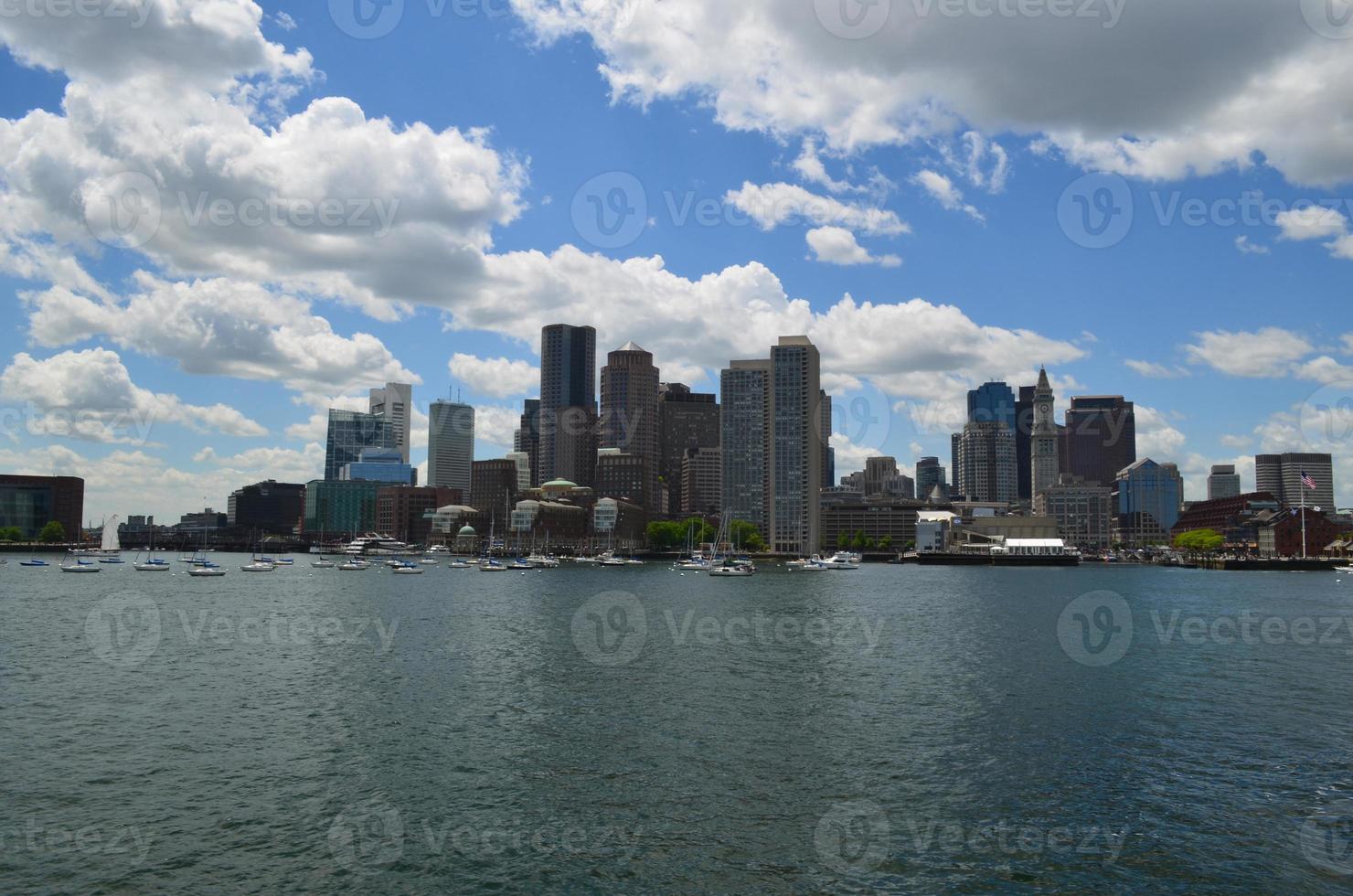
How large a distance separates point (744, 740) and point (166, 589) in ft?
416

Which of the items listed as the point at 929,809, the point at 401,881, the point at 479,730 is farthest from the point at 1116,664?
the point at 401,881

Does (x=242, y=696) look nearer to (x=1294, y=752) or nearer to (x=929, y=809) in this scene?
(x=929, y=809)

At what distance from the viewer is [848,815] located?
31.6m
